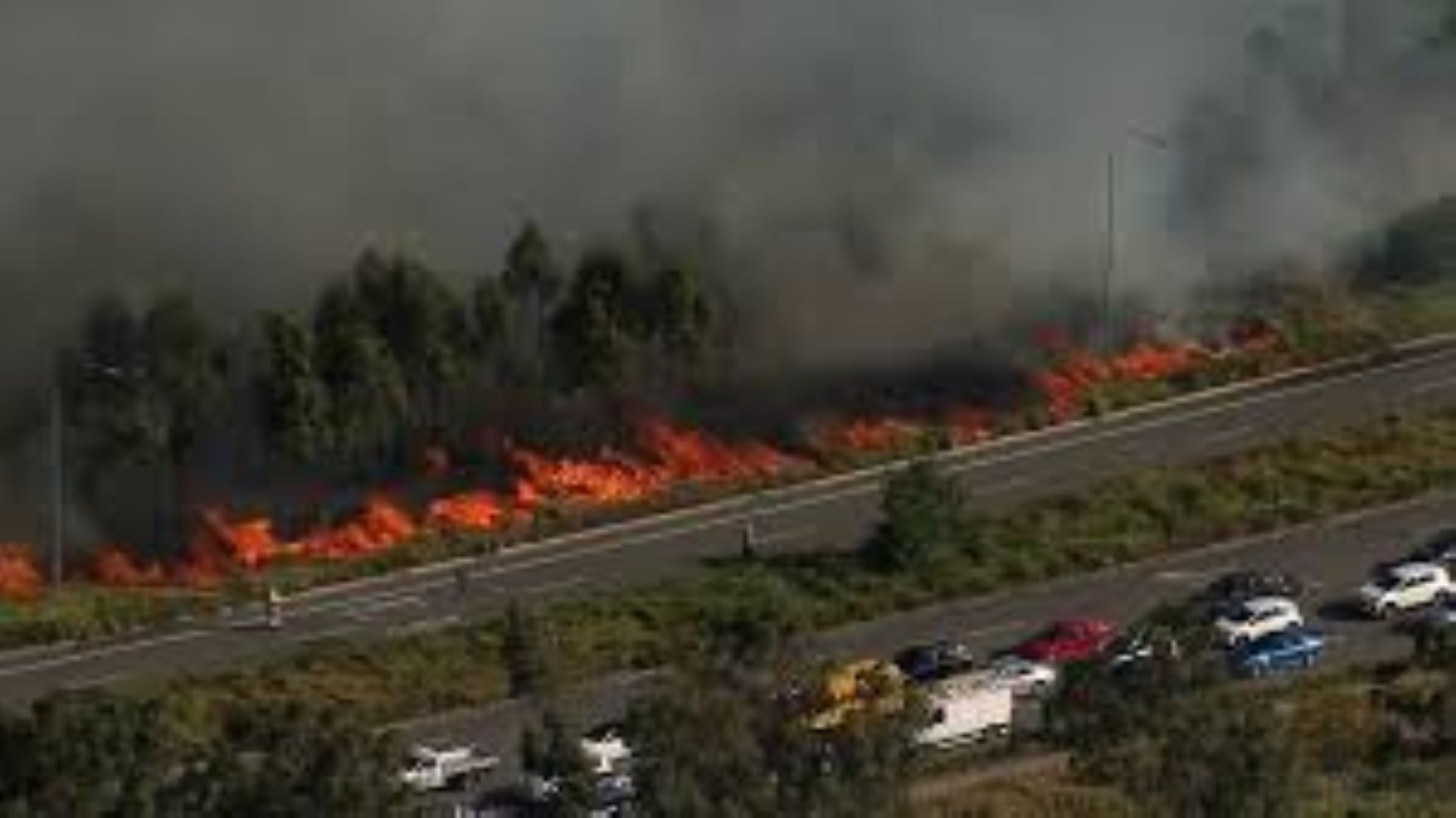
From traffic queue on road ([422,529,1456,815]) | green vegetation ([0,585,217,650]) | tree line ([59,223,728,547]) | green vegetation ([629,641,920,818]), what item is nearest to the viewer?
green vegetation ([629,641,920,818])

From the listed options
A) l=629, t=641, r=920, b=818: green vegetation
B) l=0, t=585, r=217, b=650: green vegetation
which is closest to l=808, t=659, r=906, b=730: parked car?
l=629, t=641, r=920, b=818: green vegetation

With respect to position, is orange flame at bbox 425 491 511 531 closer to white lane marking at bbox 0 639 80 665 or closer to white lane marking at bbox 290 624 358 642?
white lane marking at bbox 290 624 358 642

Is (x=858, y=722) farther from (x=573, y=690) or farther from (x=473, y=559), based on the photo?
(x=473, y=559)

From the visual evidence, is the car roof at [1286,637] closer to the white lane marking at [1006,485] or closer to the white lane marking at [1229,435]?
the white lane marking at [1006,485]

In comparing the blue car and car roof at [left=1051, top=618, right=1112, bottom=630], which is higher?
car roof at [left=1051, top=618, right=1112, bottom=630]

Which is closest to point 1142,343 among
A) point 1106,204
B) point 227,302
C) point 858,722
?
point 1106,204

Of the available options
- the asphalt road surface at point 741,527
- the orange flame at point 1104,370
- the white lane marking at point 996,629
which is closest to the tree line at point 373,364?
the asphalt road surface at point 741,527

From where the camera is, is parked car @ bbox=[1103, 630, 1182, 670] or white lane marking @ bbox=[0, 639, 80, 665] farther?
white lane marking @ bbox=[0, 639, 80, 665]
